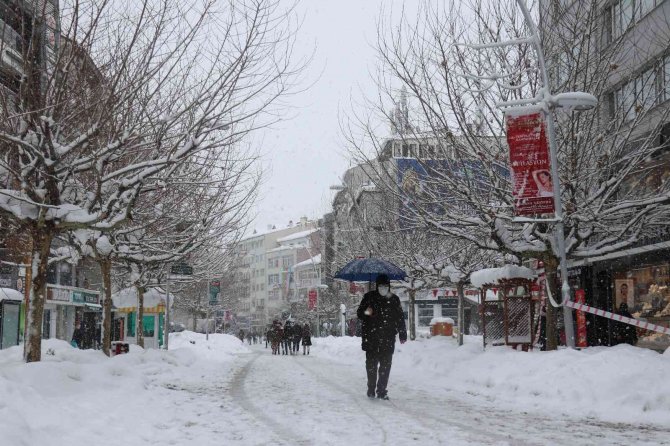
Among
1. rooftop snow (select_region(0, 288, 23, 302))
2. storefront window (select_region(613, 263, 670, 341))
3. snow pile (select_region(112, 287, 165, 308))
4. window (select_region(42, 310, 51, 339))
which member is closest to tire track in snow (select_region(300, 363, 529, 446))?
storefront window (select_region(613, 263, 670, 341))

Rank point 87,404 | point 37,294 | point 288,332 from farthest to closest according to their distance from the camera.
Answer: point 288,332 < point 37,294 < point 87,404

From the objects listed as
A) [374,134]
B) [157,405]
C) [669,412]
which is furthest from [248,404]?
[374,134]

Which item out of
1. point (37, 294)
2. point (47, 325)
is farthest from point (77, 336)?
point (37, 294)

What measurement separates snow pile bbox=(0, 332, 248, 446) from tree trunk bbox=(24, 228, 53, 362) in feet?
2.88

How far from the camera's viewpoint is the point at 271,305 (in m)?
146

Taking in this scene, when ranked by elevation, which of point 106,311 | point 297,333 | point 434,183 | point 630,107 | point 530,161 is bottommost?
point 297,333

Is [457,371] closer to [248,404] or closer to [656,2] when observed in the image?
[248,404]

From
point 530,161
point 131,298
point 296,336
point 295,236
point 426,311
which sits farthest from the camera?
point 295,236

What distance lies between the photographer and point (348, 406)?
390 inches

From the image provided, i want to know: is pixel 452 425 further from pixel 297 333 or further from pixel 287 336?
pixel 297 333

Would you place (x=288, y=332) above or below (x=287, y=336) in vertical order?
above

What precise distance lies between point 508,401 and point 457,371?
574 cm

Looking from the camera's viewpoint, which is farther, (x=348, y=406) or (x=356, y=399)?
(x=356, y=399)

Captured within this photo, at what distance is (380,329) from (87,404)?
4.17m
